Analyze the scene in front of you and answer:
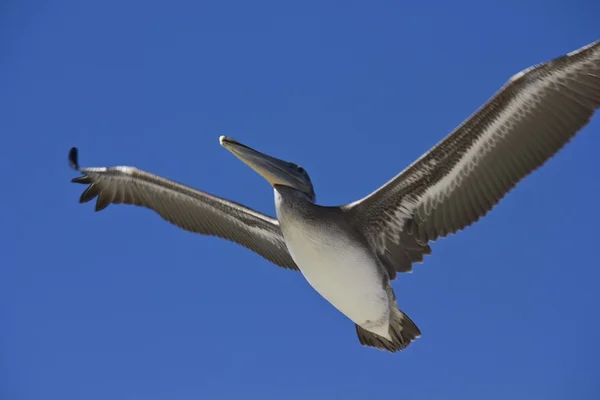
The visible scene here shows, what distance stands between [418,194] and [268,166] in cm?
183

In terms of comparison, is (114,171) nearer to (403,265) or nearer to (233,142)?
(233,142)

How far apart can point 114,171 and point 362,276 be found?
4.12 m

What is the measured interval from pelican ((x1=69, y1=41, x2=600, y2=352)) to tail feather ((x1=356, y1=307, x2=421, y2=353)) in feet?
0.04

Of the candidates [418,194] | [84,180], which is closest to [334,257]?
[418,194]

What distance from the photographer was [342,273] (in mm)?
10031

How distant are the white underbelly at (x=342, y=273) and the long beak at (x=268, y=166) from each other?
29.4 inches

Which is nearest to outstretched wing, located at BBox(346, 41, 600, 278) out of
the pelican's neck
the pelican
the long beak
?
the pelican

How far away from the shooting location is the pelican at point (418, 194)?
31.4ft

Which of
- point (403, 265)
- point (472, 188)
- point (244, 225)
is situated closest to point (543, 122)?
point (472, 188)

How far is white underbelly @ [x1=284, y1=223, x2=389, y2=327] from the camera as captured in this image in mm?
9930

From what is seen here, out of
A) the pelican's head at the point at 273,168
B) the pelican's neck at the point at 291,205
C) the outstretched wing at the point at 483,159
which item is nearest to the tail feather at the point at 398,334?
the outstretched wing at the point at 483,159

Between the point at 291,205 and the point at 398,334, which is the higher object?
the point at 291,205

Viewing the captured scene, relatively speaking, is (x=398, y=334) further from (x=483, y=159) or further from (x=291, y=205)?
(x=483, y=159)

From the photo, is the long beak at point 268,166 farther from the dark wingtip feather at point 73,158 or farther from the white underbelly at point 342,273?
the dark wingtip feather at point 73,158
